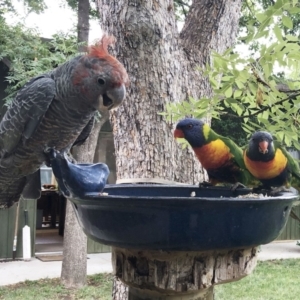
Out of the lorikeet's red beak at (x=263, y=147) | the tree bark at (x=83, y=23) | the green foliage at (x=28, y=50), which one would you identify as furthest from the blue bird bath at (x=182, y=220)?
the tree bark at (x=83, y=23)

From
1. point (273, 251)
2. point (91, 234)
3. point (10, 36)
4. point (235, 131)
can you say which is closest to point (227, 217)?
point (91, 234)

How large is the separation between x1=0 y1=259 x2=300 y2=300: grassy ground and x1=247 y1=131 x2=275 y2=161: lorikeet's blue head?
2828 mm

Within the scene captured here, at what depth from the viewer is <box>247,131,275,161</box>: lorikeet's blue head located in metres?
1.56

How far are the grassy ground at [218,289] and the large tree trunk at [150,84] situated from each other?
7.29 ft

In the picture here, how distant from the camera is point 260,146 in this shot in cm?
157

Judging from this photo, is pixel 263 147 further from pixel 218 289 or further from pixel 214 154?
pixel 218 289

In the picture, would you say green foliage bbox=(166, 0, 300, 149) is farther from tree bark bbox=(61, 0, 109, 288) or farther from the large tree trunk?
tree bark bbox=(61, 0, 109, 288)

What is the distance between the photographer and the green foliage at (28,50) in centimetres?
365

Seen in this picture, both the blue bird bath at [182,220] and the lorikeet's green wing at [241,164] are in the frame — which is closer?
the blue bird bath at [182,220]

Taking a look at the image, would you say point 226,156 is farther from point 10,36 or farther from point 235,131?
point 235,131

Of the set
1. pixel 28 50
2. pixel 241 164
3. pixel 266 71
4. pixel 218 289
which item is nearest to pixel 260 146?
pixel 241 164

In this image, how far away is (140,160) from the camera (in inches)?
81.0

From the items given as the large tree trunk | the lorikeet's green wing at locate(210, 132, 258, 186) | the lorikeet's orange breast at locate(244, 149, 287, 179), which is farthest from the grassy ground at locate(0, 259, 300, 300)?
the lorikeet's orange breast at locate(244, 149, 287, 179)

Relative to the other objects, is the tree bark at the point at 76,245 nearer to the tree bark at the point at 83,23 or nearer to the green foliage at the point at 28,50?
the tree bark at the point at 83,23
